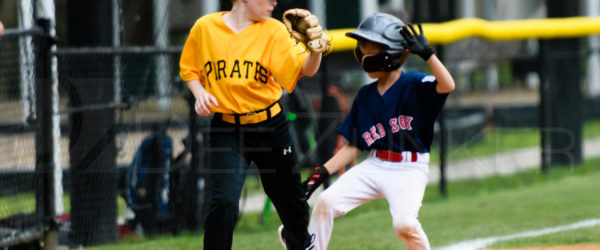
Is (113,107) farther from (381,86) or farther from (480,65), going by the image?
(480,65)

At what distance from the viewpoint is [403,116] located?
4379 millimetres

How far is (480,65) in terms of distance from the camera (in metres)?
15.3

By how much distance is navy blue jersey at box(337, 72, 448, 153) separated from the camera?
433 centimetres

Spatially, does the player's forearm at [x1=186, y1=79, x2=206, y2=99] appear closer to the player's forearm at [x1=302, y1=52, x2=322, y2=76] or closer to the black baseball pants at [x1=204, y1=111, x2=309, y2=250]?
the black baseball pants at [x1=204, y1=111, x2=309, y2=250]

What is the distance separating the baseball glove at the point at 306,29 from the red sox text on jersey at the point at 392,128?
1.99ft

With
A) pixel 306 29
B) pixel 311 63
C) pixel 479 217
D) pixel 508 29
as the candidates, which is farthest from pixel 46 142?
pixel 508 29

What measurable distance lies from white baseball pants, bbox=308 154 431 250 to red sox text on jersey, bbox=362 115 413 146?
0.12 m

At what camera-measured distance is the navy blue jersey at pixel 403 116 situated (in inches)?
170

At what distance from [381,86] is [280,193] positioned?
83 centimetres

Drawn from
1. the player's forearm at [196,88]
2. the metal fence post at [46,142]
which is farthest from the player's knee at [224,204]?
the metal fence post at [46,142]

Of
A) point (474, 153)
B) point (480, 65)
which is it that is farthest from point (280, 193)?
point (480, 65)

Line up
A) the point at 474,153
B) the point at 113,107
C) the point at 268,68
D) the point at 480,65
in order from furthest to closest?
the point at 480,65 → the point at 474,153 → the point at 113,107 → the point at 268,68

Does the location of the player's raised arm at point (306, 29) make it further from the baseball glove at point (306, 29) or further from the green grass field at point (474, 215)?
the green grass field at point (474, 215)

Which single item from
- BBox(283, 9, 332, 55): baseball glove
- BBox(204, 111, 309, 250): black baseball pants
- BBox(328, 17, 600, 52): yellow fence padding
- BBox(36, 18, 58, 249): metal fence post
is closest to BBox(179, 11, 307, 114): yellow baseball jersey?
BBox(204, 111, 309, 250): black baseball pants
